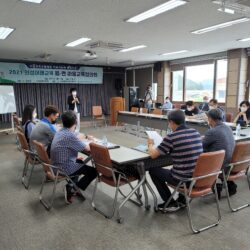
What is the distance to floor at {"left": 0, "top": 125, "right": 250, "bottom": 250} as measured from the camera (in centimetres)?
206

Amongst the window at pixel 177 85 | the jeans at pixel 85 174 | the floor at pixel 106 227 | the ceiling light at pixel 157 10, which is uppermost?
the ceiling light at pixel 157 10

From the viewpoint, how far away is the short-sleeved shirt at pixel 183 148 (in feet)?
7.22

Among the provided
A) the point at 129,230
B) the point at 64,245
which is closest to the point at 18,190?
the point at 64,245

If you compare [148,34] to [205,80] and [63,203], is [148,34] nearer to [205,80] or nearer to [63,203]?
[63,203]

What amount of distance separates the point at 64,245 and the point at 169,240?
0.94 m

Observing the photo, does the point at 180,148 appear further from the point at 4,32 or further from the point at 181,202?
the point at 4,32

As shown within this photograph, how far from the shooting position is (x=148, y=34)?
16.0 ft

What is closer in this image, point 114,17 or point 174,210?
point 174,210

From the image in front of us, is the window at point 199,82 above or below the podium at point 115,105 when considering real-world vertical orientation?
above

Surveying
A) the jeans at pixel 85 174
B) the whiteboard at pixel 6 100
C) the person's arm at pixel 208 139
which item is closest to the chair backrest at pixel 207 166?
the person's arm at pixel 208 139

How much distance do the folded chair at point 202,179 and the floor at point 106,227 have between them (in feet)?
0.53

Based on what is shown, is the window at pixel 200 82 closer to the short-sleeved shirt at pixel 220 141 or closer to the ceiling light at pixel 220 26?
the ceiling light at pixel 220 26

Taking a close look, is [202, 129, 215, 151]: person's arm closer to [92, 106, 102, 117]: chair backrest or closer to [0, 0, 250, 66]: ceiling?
[0, 0, 250, 66]: ceiling

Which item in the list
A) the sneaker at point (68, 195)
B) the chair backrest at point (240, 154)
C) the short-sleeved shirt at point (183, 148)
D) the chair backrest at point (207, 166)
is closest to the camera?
the chair backrest at point (207, 166)
